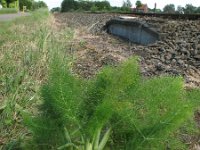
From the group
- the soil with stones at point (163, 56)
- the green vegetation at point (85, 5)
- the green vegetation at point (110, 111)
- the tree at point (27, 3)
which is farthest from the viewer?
the tree at point (27, 3)

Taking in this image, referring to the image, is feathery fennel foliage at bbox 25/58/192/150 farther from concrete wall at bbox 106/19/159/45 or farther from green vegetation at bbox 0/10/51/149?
concrete wall at bbox 106/19/159/45

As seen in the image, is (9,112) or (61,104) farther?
(9,112)

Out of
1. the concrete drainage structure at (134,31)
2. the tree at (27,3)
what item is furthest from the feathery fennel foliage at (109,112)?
the tree at (27,3)

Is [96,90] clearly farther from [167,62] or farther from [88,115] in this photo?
[167,62]

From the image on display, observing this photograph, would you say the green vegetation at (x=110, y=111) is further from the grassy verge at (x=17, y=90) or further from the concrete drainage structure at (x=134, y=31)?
the concrete drainage structure at (x=134, y=31)

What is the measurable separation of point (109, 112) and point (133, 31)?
37.7 ft

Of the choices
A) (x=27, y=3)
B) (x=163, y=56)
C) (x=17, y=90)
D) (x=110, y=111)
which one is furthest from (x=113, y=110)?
(x=27, y=3)

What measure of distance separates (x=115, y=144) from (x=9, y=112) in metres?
0.88

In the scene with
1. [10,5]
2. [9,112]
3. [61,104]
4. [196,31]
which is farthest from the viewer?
[10,5]

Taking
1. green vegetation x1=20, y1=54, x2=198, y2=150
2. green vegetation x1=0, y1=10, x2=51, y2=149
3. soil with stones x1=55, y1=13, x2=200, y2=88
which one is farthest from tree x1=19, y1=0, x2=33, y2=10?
green vegetation x1=20, y1=54, x2=198, y2=150

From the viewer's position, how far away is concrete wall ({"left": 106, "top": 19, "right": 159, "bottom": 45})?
11078 mm

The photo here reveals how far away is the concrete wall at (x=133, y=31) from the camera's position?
1108 cm

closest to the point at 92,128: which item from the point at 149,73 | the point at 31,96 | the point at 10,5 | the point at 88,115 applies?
the point at 88,115

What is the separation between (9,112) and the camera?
278 cm
